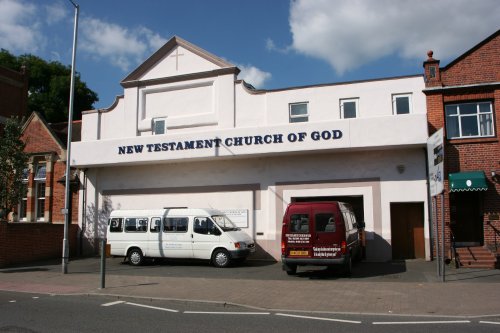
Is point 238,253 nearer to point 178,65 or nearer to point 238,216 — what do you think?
point 238,216

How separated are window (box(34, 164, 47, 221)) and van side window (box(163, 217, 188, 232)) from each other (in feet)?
31.8

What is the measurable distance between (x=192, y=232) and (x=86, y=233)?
7.68m

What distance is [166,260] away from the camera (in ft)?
62.9

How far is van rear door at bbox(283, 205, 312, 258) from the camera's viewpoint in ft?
45.1

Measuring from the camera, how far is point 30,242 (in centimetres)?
1970

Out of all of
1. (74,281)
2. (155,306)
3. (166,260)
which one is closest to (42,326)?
(155,306)

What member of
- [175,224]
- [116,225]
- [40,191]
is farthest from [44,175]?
[175,224]

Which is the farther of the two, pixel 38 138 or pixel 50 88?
pixel 50 88

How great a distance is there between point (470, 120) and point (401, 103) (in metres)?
2.67

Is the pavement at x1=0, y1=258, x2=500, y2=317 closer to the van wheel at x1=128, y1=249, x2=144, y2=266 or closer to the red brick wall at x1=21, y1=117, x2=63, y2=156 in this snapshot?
the van wheel at x1=128, y1=249, x2=144, y2=266

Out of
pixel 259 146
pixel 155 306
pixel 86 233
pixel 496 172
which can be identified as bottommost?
pixel 155 306

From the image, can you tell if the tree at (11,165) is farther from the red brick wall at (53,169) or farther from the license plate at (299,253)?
the license plate at (299,253)

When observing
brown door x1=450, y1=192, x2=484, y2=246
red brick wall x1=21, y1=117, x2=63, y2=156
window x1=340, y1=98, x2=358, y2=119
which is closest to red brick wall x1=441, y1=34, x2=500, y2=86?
window x1=340, y1=98, x2=358, y2=119

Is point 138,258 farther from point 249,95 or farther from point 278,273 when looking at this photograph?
point 249,95
